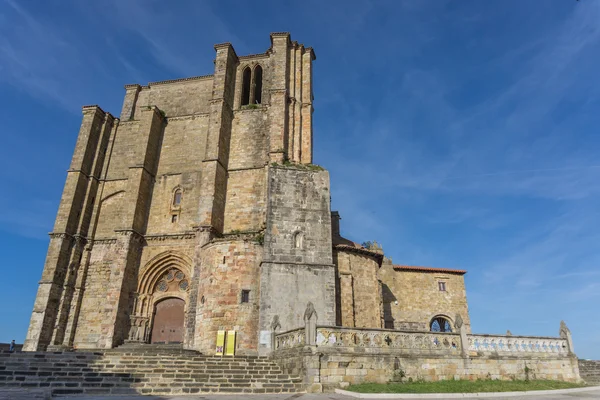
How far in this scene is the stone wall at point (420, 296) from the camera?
2802cm

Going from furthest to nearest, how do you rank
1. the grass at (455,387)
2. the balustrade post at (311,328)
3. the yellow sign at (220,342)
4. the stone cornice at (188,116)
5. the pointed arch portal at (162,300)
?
the stone cornice at (188,116)
the pointed arch portal at (162,300)
the yellow sign at (220,342)
the balustrade post at (311,328)
the grass at (455,387)

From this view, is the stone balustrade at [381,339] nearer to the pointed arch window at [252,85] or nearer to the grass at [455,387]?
the grass at [455,387]

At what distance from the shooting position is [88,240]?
24.6 m

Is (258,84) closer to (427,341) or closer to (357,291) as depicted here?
(357,291)

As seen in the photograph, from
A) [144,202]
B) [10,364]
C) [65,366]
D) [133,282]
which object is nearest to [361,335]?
[65,366]

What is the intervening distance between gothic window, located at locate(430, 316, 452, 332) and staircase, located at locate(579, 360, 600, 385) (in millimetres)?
8676

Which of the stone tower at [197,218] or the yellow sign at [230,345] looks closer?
the yellow sign at [230,345]

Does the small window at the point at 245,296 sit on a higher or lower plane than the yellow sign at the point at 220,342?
higher

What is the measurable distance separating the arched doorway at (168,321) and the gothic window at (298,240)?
323 inches

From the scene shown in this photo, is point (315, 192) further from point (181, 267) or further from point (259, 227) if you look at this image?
point (181, 267)

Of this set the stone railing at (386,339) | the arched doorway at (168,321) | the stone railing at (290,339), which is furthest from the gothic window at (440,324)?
the arched doorway at (168,321)

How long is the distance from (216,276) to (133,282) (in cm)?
668

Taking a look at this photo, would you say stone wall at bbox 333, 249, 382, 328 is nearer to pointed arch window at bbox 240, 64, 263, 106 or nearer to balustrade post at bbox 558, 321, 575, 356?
balustrade post at bbox 558, 321, 575, 356

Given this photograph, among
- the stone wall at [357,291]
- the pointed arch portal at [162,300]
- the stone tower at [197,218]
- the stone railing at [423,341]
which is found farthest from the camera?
the pointed arch portal at [162,300]
